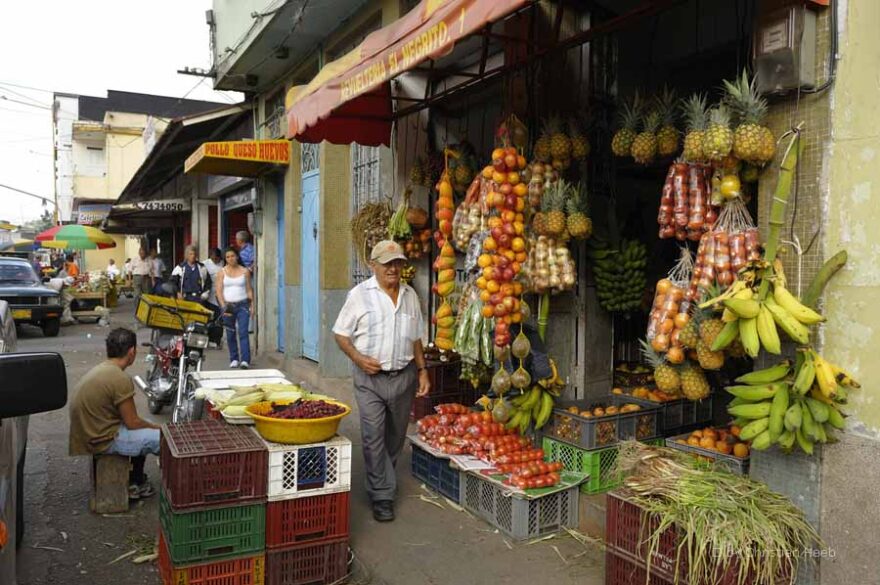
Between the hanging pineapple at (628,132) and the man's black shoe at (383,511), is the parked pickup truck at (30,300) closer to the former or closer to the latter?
the man's black shoe at (383,511)

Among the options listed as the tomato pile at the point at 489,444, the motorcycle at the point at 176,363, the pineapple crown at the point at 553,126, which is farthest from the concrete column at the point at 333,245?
the pineapple crown at the point at 553,126

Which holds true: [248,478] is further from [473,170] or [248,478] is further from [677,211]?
[473,170]

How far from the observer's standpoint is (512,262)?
505 cm

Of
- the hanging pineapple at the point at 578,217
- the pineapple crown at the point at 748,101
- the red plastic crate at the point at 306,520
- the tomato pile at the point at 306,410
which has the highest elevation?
the pineapple crown at the point at 748,101

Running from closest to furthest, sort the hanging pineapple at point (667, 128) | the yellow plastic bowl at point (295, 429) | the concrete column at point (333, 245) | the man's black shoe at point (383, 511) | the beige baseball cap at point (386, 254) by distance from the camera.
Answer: the yellow plastic bowl at point (295, 429), the hanging pineapple at point (667, 128), the beige baseball cap at point (386, 254), the man's black shoe at point (383, 511), the concrete column at point (333, 245)

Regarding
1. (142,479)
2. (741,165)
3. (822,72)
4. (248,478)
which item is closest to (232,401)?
(248,478)

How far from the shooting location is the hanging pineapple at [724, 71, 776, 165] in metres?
3.52

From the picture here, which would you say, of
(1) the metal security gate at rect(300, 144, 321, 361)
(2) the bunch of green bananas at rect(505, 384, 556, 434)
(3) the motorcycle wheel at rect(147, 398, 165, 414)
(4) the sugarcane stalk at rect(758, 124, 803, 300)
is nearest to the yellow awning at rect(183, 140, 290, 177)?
(1) the metal security gate at rect(300, 144, 321, 361)

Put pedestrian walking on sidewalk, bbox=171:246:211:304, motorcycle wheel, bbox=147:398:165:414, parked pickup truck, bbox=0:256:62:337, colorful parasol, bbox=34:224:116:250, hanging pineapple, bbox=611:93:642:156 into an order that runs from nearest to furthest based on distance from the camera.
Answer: hanging pineapple, bbox=611:93:642:156 → motorcycle wheel, bbox=147:398:165:414 → pedestrian walking on sidewalk, bbox=171:246:211:304 → parked pickup truck, bbox=0:256:62:337 → colorful parasol, bbox=34:224:116:250

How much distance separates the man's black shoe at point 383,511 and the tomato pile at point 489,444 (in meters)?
0.65

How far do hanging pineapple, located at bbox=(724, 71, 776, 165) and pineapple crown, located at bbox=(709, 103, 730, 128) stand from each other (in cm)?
5

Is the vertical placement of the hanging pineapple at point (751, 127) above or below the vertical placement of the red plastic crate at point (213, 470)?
above

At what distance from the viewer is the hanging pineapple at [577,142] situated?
5.20m

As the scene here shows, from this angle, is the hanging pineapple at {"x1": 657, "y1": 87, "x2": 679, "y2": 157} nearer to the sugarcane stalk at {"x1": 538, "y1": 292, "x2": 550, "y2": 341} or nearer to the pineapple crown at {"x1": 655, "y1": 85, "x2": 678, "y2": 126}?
the pineapple crown at {"x1": 655, "y1": 85, "x2": 678, "y2": 126}
